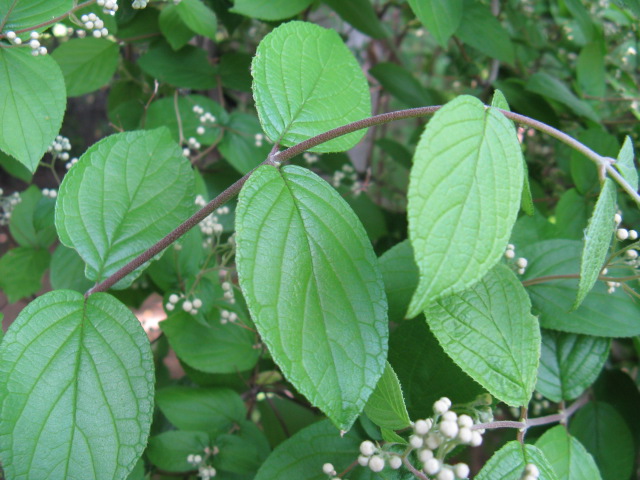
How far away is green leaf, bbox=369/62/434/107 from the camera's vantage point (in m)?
1.22

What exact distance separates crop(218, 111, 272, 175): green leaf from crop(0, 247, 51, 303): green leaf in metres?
0.42

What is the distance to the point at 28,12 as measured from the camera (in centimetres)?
69

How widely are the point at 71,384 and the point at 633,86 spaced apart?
4.34 feet

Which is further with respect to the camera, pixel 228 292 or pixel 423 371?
pixel 228 292

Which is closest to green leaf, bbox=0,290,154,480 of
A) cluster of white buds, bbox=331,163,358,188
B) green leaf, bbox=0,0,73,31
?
green leaf, bbox=0,0,73,31

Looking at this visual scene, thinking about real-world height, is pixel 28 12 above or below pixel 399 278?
above

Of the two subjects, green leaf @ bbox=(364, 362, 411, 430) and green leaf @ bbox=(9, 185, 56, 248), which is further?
green leaf @ bbox=(9, 185, 56, 248)

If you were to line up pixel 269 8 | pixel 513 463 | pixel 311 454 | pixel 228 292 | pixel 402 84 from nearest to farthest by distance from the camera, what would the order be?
pixel 513 463, pixel 311 454, pixel 228 292, pixel 269 8, pixel 402 84

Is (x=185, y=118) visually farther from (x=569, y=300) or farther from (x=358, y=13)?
(x=569, y=300)

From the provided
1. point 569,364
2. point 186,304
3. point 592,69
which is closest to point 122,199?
point 186,304

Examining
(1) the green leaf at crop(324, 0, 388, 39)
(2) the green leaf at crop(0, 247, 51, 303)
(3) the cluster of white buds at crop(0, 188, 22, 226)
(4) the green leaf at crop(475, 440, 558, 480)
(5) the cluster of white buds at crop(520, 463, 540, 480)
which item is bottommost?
(2) the green leaf at crop(0, 247, 51, 303)

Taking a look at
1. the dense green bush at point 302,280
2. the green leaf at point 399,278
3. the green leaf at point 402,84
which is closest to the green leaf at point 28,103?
the dense green bush at point 302,280

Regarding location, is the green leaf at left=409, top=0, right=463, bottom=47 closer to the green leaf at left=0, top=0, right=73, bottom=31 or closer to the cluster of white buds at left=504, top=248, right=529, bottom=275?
the cluster of white buds at left=504, top=248, right=529, bottom=275

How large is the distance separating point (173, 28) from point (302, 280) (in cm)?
71
